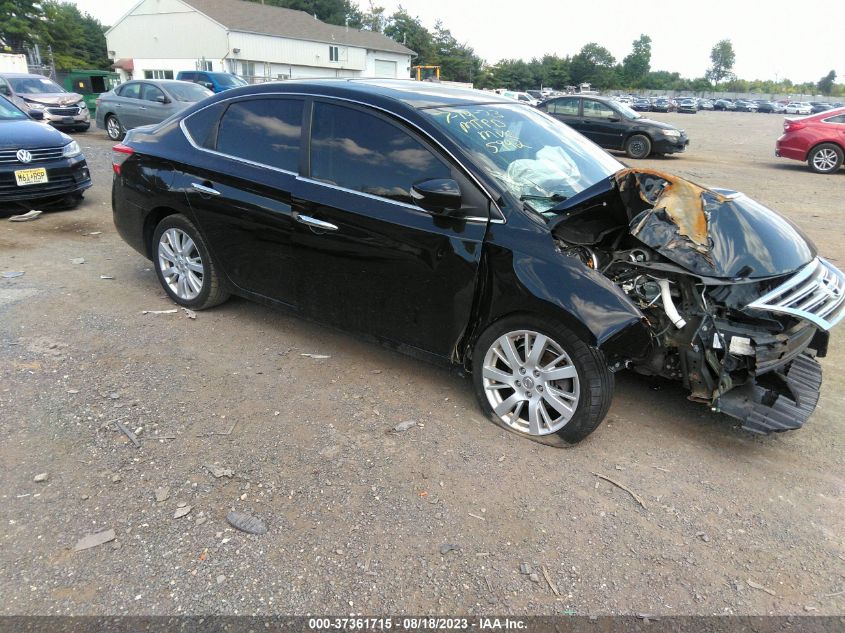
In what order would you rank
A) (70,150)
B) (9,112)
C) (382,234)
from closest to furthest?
(382,234) → (70,150) → (9,112)

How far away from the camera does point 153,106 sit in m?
14.9

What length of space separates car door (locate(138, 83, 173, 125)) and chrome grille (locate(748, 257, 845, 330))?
48.1 feet

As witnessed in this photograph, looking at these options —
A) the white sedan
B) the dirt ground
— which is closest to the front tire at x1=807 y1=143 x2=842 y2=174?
the dirt ground

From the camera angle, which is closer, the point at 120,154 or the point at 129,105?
the point at 120,154

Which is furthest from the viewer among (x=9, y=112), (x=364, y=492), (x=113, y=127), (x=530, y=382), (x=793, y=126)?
(x=113, y=127)

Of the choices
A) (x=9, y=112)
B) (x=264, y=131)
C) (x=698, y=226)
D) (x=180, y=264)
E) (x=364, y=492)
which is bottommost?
(x=364, y=492)

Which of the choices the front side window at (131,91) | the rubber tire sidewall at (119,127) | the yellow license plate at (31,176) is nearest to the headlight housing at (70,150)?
the yellow license plate at (31,176)

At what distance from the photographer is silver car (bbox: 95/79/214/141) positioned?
14.7 m

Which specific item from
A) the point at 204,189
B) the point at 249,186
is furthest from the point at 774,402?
the point at 204,189

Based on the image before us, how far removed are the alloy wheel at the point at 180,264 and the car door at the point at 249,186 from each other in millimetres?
328

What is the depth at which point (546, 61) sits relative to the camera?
10631 centimetres

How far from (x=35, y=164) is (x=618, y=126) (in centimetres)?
1384

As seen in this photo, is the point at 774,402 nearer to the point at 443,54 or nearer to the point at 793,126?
the point at 793,126

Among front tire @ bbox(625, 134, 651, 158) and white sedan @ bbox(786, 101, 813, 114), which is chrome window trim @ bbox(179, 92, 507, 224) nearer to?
front tire @ bbox(625, 134, 651, 158)
